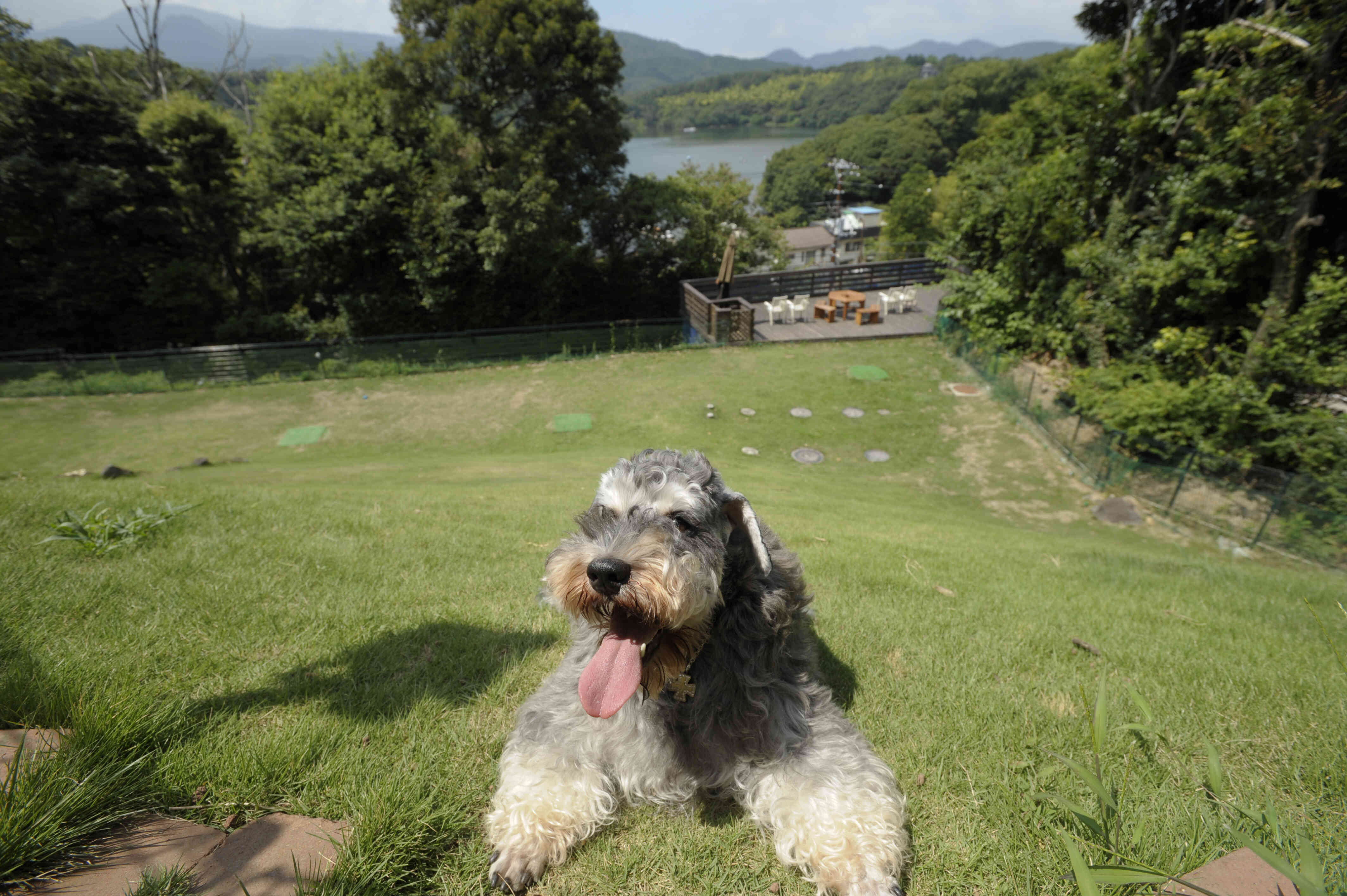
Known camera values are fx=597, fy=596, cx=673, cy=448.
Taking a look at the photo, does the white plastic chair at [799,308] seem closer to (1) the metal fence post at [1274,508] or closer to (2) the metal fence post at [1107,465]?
(2) the metal fence post at [1107,465]

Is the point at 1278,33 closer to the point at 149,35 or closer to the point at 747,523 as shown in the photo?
the point at 747,523

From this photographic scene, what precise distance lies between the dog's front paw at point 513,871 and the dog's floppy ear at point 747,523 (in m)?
1.52

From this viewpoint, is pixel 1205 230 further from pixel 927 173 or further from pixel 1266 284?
pixel 927 173

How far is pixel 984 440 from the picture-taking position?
15703 mm

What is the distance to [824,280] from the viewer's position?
30.0 meters

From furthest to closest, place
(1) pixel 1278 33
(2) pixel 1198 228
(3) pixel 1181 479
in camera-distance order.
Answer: (2) pixel 1198 228, (3) pixel 1181 479, (1) pixel 1278 33

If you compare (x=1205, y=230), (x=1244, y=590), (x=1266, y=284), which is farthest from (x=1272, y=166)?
(x=1244, y=590)

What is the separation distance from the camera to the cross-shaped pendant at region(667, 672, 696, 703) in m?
2.82

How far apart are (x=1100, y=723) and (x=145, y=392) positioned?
88.0ft

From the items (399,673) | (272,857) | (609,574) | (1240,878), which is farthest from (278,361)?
(1240,878)

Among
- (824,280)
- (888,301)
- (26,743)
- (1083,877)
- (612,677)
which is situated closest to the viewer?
(1083,877)

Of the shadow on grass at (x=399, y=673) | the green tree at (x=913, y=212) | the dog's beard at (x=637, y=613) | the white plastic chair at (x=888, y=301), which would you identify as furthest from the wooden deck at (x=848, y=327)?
the green tree at (x=913, y=212)

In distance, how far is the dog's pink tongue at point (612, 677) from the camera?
2.49 m

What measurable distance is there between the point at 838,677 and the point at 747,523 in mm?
1401
